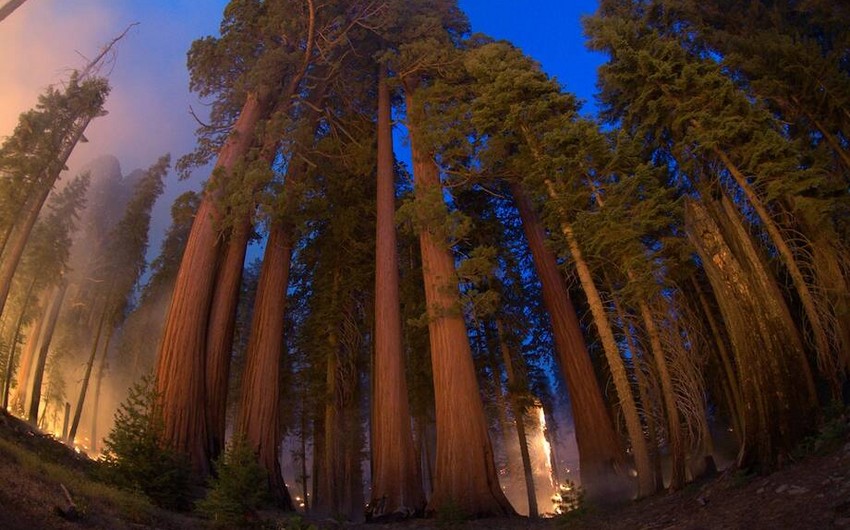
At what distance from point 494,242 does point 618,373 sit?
7649 mm

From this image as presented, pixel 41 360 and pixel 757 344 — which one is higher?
pixel 41 360

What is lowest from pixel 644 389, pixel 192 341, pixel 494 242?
pixel 644 389

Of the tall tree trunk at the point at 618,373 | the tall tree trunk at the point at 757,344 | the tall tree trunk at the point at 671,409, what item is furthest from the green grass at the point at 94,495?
the tall tree trunk at the point at 671,409

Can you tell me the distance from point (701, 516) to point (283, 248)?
1244 centimetres

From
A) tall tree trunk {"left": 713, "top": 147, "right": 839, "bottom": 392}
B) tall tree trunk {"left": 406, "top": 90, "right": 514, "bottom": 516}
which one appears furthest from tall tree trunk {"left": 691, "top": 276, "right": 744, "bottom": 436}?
tall tree trunk {"left": 406, "top": 90, "right": 514, "bottom": 516}

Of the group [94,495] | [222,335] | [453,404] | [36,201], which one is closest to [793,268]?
[453,404]

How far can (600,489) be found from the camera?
37.1ft

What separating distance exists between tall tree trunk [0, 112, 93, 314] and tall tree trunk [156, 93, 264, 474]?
7.67m

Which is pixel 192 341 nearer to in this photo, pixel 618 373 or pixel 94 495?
pixel 94 495

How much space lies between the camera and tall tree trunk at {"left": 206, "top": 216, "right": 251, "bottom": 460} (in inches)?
477

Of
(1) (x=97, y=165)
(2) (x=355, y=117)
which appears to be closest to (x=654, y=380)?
(2) (x=355, y=117)

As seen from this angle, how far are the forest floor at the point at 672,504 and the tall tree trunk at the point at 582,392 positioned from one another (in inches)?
142

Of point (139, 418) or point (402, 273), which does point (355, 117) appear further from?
point (139, 418)

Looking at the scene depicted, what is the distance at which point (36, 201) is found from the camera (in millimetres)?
17172
